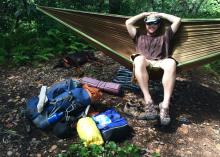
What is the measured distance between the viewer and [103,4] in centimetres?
723

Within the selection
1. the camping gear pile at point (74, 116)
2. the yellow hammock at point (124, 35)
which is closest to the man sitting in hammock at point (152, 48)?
the yellow hammock at point (124, 35)

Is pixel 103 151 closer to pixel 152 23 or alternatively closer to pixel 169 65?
pixel 169 65

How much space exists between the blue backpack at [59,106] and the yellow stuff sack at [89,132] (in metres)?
0.16

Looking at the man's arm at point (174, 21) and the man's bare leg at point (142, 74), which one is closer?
the man's bare leg at point (142, 74)

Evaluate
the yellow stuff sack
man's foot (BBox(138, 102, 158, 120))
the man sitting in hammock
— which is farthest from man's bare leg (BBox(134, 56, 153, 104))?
the yellow stuff sack

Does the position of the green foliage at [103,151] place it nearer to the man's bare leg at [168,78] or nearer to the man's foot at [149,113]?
the man's foot at [149,113]

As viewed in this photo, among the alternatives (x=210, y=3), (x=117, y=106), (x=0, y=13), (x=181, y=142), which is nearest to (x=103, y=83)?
(x=117, y=106)

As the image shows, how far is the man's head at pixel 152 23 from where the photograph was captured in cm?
439

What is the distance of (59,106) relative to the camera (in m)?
3.74

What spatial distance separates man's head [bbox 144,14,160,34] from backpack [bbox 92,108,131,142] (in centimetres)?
118

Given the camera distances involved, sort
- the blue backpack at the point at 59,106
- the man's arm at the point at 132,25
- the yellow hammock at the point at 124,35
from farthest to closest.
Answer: the man's arm at the point at 132,25
the yellow hammock at the point at 124,35
the blue backpack at the point at 59,106

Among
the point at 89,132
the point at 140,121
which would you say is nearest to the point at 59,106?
the point at 89,132

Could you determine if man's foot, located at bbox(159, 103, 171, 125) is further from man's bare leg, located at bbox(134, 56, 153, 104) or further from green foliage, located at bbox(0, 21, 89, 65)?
green foliage, located at bbox(0, 21, 89, 65)

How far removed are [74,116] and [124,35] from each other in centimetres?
135
